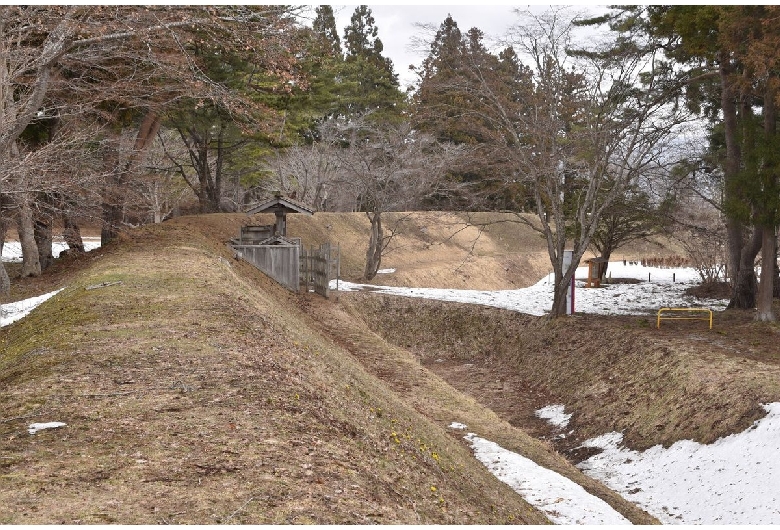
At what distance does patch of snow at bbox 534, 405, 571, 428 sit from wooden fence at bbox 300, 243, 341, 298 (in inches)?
334

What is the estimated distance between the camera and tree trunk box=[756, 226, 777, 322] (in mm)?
17156

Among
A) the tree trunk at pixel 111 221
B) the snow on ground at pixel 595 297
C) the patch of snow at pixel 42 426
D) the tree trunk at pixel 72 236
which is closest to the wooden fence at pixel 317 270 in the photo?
the snow on ground at pixel 595 297

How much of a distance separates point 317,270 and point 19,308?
10.3 m

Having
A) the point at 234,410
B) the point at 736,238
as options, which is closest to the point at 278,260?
the point at 736,238

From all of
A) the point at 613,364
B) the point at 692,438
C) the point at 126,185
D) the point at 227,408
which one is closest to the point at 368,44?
the point at 126,185

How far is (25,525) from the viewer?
4328mm

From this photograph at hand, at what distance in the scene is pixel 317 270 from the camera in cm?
2270

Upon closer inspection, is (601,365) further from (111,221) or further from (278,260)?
(111,221)

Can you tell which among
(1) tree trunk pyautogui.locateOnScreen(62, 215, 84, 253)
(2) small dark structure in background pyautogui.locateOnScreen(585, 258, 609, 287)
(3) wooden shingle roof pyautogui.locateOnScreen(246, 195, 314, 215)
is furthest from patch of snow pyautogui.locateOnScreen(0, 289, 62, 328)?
(2) small dark structure in background pyautogui.locateOnScreen(585, 258, 609, 287)

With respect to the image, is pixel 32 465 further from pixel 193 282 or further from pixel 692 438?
pixel 692 438

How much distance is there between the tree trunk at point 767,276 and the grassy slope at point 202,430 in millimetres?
8804

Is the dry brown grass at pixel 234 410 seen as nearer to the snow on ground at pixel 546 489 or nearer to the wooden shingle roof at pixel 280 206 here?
the snow on ground at pixel 546 489

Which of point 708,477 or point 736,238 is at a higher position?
point 736,238

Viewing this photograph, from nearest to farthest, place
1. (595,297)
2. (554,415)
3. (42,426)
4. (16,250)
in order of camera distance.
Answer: (42,426), (554,415), (595,297), (16,250)
